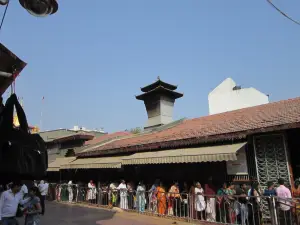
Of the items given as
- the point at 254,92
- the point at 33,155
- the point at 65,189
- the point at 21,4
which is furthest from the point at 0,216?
the point at 254,92

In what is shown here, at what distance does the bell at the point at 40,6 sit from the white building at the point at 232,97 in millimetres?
23167

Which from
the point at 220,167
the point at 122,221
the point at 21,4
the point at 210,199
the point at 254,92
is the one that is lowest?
the point at 122,221

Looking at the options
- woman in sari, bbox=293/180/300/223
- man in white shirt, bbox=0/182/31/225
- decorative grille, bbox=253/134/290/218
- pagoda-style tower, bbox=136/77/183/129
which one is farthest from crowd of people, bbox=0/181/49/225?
pagoda-style tower, bbox=136/77/183/129

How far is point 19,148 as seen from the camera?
3.40 m

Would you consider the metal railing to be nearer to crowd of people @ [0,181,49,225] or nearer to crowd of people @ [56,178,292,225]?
crowd of people @ [56,178,292,225]

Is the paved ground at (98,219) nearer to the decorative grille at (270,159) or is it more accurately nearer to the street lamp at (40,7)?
the decorative grille at (270,159)

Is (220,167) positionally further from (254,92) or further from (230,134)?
(254,92)

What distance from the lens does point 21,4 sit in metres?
4.16

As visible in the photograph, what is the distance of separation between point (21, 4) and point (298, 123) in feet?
26.1

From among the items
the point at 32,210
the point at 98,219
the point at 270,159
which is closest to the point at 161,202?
the point at 98,219

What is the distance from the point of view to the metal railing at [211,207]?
7773 millimetres

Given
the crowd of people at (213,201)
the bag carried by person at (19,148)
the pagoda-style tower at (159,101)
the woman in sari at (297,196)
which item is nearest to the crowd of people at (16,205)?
the bag carried by person at (19,148)

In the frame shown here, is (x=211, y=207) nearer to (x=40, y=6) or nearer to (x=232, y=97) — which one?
(x=40, y=6)

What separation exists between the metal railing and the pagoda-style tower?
714 centimetres
